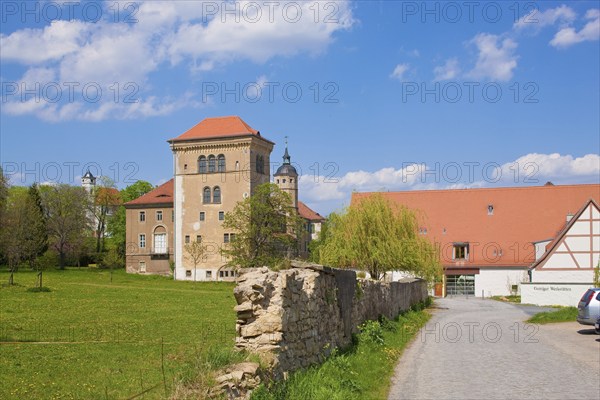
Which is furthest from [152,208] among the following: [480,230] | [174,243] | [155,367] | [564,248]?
[155,367]

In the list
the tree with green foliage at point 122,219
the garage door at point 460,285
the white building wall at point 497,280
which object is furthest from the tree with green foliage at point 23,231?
the white building wall at point 497,280

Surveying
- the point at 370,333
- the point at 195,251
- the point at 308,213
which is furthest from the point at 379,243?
the point at 308,213

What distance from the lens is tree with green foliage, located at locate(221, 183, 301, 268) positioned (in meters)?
64.9

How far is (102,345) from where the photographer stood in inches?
599

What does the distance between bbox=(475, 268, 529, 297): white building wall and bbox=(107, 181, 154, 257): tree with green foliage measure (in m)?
52.0

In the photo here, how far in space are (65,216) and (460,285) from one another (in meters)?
51.3

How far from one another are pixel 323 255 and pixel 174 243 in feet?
134

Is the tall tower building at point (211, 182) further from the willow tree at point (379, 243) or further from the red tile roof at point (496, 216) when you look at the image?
the willow tree at point (379, 243)

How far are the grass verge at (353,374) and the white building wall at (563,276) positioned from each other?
28.1 m

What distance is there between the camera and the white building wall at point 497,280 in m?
56.4

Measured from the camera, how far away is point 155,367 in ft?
39.5

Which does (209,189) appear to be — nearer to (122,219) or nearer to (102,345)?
(122,219)

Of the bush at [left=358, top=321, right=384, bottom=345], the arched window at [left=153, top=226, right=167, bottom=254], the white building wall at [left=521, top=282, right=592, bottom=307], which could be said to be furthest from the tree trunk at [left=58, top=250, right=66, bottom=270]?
the bush at [left=358, top=321, right=384, bottom=345]

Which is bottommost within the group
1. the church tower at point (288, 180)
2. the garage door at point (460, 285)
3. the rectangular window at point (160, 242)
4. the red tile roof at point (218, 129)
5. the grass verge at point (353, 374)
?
the garage door at point (460, 285)
